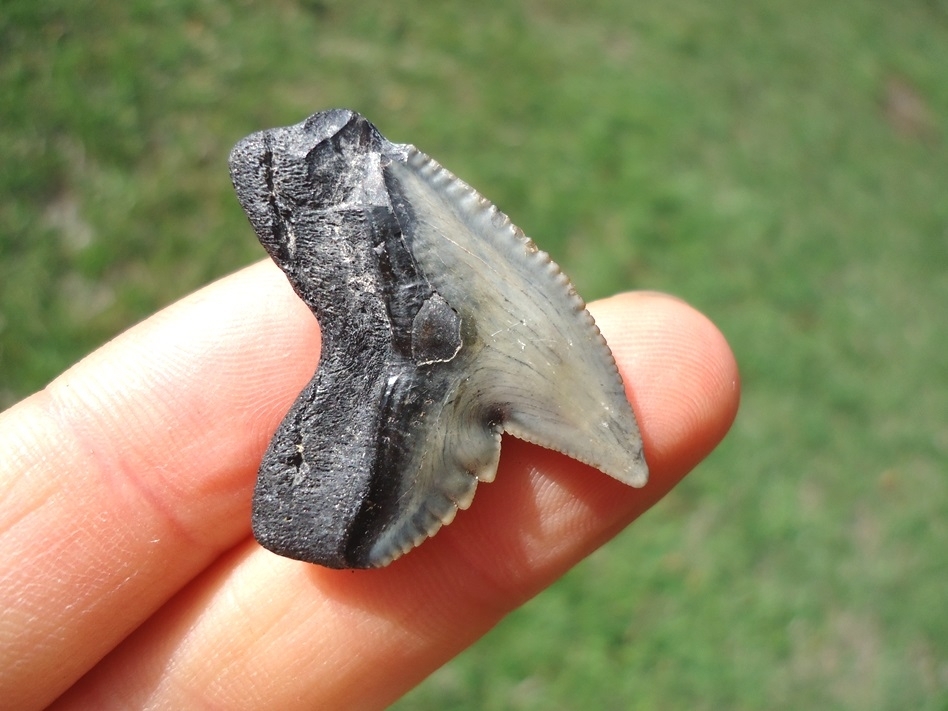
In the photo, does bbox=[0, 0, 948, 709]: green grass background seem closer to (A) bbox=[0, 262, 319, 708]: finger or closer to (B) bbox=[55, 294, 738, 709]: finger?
(B) bbox=[55, 294, 738, 709]: finger

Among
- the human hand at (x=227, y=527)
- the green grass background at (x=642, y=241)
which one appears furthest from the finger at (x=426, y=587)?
the green grass background at (x=642, y=241)

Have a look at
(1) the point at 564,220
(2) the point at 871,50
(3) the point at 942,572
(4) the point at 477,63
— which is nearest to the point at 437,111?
(4) the point at 477,63

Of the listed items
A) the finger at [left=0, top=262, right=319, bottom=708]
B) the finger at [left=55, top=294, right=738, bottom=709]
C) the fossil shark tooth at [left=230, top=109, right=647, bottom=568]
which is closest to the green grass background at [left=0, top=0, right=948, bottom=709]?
the finger at [left=55, top=294, right=738, bottom=709]

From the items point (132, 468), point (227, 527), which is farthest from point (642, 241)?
point (132, 468)

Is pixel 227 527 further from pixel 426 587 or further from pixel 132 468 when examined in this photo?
pixel 426 587

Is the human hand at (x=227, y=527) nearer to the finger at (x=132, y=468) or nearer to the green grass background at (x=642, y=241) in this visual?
the finger at (x=132, y=468)

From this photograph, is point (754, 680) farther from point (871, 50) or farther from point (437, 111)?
point (871, 50)
